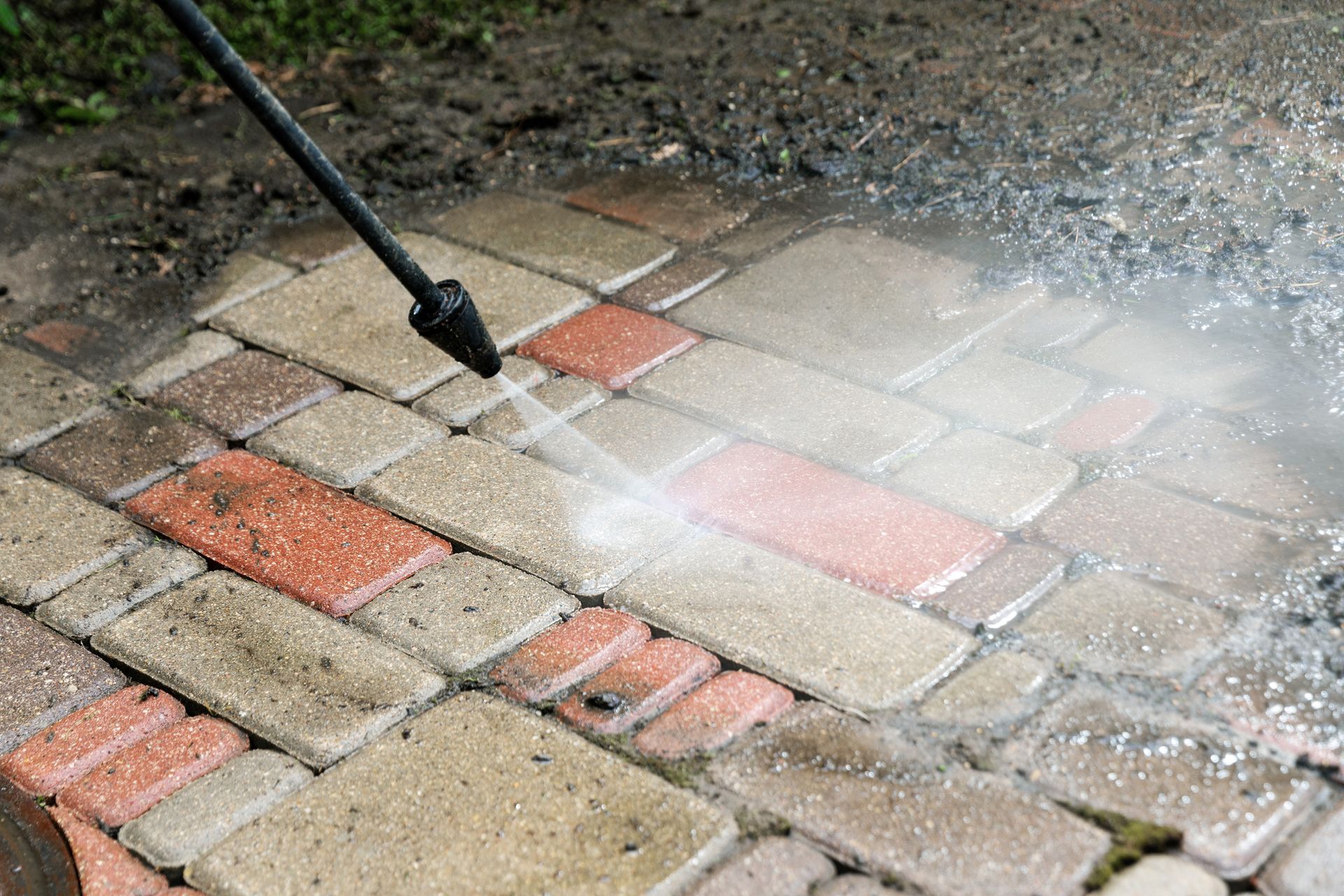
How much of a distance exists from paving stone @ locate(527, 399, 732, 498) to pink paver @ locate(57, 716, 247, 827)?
31.7 inches

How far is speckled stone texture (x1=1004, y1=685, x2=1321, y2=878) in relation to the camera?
154cm

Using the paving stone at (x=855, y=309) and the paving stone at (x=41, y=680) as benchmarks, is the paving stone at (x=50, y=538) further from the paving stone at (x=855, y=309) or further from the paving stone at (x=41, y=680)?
the paving stone at (x=855, y=309)

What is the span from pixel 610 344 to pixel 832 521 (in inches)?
30.8

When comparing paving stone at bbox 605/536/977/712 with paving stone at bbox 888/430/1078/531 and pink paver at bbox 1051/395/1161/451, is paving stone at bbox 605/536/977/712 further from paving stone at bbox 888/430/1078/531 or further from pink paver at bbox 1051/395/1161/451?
pink paver at bbox 1051/395/1161/451

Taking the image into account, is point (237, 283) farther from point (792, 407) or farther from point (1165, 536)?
point (1165, 536)

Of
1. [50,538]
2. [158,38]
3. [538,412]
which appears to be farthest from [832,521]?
[158,38]

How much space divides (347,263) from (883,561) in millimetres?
1746

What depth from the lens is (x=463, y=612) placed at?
2041mm

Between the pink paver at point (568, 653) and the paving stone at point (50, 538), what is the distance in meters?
0.85

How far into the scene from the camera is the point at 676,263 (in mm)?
2977

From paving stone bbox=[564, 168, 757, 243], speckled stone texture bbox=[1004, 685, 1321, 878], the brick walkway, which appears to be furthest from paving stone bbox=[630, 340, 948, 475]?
speckled stone texture bbox=[1004, 685, 1321, 878]

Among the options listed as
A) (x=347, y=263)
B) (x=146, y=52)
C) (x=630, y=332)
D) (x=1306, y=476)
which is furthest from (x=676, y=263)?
(x=146, y=52)

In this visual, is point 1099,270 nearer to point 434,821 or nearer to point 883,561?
point 883,561

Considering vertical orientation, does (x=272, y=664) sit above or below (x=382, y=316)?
below
